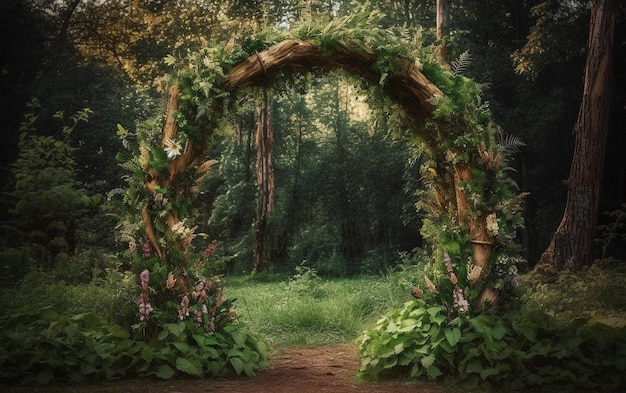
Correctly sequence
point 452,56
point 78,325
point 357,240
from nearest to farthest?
point 78,325 → point 452,56 → point 357,240

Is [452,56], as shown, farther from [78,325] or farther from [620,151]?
[78,325]

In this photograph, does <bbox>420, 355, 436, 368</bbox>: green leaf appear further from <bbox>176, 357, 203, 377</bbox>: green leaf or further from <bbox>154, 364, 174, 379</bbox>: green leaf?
<bbox>154, 364, 174, 379</bbox>: green leaf

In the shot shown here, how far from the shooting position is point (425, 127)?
550cm

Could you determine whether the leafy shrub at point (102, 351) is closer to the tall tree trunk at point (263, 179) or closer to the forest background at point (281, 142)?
the forest background at point (281, 142)

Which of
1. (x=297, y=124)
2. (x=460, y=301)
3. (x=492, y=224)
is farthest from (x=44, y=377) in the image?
(x=297, y=124)

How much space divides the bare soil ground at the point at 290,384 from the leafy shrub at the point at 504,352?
22cm

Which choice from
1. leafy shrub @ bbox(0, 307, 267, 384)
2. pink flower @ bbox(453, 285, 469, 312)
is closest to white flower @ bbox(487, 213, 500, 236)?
pink flower @ bbox(453, 285, 469, 312)

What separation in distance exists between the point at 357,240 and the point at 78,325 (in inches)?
552

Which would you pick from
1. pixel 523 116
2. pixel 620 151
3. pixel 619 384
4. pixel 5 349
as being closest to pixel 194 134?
pixel 5 349

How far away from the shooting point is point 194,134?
17.3ft

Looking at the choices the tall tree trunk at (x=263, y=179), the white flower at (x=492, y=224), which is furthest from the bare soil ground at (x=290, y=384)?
the tall tree trunk at (x=263, y=179)

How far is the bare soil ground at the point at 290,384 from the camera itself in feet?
14.5

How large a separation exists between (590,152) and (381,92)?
6.95 m

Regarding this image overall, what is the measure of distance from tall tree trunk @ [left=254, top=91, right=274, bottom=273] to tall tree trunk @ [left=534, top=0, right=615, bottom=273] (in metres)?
6.91
